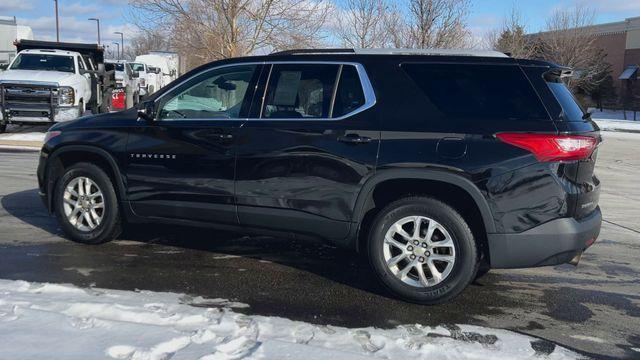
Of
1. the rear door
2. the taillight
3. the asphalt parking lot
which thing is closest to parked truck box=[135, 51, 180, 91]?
the asphalt parking lot

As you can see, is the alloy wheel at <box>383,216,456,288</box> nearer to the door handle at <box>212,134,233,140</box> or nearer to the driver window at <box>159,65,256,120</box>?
the door handle at <box>212,134,233,140</box>

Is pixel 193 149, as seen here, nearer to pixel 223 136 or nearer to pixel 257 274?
pixel 223 136

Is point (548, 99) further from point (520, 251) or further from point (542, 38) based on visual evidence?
point (542, 38)

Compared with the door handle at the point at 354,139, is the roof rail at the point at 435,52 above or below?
above

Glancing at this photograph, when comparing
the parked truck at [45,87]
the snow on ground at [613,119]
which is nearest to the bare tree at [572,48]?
the snow on ground at [613,119]

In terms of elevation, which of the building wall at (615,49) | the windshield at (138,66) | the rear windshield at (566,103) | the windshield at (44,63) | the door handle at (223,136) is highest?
the building wall at (615,49)

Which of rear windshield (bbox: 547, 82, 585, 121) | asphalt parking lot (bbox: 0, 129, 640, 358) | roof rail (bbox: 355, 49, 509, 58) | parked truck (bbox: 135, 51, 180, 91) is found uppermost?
parked truck (bbox: 135, 51, 180, 91)

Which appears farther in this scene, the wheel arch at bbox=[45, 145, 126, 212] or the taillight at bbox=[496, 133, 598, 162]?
the wheel arch at bbox=[45, 145, 126, 212]

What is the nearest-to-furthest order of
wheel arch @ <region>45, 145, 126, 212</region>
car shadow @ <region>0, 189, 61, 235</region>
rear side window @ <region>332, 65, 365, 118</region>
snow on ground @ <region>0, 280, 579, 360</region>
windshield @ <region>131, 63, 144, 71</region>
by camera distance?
snow on ground @ <region>0, 280, 579, 360</region> → rear side window @ <region>332, 65, 365, 118</region> → wheel arch @ <region>45, 145, 126, 212</region> → car shadow @ <region>0, 189, 61, 235</region> → windshield @ <region>131, 63, 144, 71</region>

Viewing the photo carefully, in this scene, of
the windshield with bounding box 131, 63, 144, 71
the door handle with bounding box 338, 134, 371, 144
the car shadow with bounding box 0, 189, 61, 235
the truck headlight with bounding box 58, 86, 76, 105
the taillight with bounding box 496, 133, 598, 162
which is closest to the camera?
the taillight with bounding box 496, 133, 598, 162

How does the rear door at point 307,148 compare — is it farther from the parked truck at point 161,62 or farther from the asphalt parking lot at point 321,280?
the parked truck at point 161,62

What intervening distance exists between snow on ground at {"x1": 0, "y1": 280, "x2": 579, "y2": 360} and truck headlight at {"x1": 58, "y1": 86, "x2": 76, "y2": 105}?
11.7 meters

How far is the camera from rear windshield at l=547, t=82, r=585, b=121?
4359 millimetres

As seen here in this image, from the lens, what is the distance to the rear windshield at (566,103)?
4.36 m
